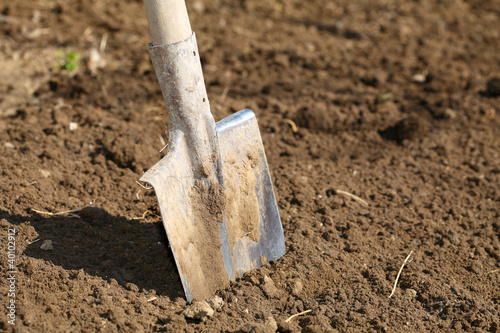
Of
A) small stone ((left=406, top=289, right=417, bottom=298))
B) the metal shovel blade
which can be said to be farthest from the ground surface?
the metal shovel blade

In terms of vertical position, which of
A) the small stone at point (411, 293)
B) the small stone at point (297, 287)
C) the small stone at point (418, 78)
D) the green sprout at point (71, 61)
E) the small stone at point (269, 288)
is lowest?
the small stone at point (411, 293)

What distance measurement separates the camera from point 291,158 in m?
3.23

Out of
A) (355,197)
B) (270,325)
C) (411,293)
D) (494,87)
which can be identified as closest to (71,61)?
(355,197)

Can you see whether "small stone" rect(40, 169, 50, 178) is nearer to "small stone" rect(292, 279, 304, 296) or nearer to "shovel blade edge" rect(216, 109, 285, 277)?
"shovel blade edge" rect(216, 109, 285, 277)

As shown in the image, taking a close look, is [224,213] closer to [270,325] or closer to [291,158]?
[270,325]

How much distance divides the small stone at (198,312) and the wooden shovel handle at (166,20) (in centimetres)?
116

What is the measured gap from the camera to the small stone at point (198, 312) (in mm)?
2092

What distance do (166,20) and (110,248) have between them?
3.74ft

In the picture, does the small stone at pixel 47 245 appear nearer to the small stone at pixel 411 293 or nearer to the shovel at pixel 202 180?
the shovel at pixel 202 180

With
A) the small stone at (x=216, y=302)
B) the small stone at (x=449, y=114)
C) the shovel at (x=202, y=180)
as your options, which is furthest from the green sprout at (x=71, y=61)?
the small stone at (x=449, y=114)

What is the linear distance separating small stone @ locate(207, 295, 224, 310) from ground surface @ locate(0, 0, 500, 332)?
0.03m

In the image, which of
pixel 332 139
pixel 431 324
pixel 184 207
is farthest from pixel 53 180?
pixel 431 324

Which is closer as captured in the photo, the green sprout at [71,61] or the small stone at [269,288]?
the small stone at [269,288]

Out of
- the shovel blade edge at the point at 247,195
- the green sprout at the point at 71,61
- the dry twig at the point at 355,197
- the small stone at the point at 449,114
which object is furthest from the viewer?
the green sprout at the point at 71,61
